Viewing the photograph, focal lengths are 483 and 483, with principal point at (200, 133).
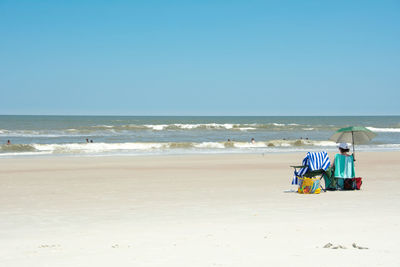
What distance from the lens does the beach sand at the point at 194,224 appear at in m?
4.98

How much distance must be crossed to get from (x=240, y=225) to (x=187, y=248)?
5.07ft

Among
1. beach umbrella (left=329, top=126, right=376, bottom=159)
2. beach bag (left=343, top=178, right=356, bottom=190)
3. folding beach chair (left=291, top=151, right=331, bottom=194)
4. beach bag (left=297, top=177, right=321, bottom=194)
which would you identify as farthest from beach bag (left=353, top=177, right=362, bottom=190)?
beach umbrella (left=329, top=126, right=376, bottom=159)

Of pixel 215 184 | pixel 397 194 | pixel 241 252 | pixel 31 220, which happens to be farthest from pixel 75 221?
pixel 397 194

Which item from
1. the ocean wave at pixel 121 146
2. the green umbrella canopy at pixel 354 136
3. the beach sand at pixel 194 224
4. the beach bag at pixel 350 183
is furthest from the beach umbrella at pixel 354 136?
the ocean wave at pixel 121 146

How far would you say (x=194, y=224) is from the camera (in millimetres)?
6867

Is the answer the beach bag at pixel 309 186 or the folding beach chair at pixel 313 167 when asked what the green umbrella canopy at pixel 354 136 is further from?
the beach bag at pixel 309 186

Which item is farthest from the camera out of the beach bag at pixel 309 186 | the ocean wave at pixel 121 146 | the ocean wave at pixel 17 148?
the ocean wave at pixel 17 148

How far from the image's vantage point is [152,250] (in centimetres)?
530

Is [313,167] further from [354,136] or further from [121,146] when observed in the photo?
[121,146]

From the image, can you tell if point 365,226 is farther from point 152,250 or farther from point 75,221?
point 75,221

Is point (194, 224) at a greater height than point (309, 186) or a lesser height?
lesser

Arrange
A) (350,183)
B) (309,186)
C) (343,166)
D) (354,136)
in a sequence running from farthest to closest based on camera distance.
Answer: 1. (354,136)
2. (343,166)
3. (350,183)
4. (309,186)

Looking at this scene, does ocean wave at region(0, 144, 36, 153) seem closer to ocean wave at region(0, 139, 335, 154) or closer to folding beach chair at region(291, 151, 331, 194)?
ocean wave at region(0, 139, 335, 154)

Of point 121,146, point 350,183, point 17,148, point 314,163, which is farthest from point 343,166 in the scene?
point 17,148
